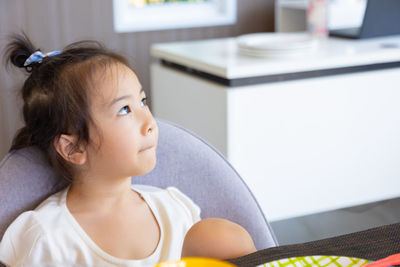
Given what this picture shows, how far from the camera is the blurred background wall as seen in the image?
275 cm

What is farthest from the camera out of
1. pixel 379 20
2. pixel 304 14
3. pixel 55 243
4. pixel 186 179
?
pixel 304 14

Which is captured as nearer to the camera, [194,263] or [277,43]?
[194,263]

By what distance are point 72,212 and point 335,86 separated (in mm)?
1175

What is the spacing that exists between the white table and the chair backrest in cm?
68

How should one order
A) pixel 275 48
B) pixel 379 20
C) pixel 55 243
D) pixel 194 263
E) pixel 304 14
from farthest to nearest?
pixel 304 14 < pixel 379 20 < pixel 275 48 < pixel 55 243 < pixel 194 263

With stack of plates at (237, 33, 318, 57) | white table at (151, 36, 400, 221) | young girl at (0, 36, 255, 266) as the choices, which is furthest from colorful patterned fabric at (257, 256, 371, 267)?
stack of plates at (237, 33, 318, 57)

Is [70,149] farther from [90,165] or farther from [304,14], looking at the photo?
[304,14]

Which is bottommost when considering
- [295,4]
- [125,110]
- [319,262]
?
[319,262]

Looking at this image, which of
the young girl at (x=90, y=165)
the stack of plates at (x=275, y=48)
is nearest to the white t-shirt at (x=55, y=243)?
the young girl at (x=90, y=165)

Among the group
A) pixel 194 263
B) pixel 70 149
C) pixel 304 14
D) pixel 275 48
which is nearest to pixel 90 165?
pixel 70 149

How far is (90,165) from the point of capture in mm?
986

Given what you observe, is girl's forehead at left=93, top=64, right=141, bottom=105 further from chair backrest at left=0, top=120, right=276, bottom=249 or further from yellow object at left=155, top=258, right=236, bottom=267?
yellow object at left=155, top=258, right=236, bottom=267

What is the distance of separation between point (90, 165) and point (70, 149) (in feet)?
0.14

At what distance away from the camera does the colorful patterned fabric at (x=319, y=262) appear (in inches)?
24.7
